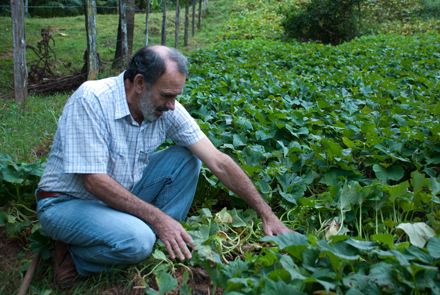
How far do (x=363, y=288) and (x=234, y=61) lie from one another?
631 centimetres

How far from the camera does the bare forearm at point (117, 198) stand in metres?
1.93

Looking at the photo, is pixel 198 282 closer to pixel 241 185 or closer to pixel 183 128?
pixel 241 185

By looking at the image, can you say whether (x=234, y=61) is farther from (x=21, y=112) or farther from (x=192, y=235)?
(x=192, y=235)

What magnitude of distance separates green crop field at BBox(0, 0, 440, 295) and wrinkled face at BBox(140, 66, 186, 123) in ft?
2.35

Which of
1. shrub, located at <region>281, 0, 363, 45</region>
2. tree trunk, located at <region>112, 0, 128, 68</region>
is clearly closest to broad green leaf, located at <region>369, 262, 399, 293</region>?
tree trunk, located at <region>112, 0, 128, 68</region>

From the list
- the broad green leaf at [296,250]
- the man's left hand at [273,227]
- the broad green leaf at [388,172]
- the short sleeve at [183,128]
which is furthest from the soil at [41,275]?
the broad green leaf at [388,172]

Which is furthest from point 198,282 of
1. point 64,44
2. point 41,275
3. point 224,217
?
point 64,44

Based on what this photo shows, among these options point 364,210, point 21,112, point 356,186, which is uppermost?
point 356,186

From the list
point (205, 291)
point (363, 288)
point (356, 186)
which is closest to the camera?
point (363, 288)

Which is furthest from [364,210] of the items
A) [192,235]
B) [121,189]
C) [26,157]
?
[26,157]

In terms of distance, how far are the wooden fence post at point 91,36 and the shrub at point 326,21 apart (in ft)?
29.8

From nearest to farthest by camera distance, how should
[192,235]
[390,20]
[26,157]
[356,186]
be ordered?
[192,235] → [356,186] → [26,157] → [390,20]

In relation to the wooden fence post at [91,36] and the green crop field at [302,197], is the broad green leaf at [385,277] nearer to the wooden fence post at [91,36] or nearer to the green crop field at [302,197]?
the green crop field at [302,197]

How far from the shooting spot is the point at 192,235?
2055 mm
